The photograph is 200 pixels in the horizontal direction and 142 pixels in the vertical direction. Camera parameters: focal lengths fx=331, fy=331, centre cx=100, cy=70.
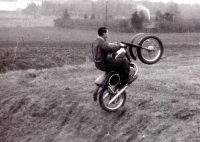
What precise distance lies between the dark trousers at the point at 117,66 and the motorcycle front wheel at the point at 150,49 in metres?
0.58

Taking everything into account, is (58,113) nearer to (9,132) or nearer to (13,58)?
(9,132)

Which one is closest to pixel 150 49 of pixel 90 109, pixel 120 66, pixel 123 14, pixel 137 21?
pixel 120 66

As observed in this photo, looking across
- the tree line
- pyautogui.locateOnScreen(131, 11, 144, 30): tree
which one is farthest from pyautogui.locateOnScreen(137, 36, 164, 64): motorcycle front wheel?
pyautogui.locateOnScreen(131, 11, 144, 30): tree

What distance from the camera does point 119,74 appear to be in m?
8.48

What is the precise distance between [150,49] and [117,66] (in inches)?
42.1

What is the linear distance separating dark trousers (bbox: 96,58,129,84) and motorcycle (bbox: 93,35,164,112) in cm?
13

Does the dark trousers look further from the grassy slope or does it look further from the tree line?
the tree line

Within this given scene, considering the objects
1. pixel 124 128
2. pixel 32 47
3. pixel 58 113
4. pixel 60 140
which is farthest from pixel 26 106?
pixel 32 47

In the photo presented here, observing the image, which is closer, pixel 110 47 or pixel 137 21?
pixel 110 47

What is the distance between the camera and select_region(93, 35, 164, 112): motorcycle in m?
8.40

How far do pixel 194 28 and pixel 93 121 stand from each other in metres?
34.3

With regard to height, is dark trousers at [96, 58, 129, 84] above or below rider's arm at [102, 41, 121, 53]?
below

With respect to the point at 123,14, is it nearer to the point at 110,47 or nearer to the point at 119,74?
the point at 119,74

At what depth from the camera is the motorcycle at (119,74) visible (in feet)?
27.6
